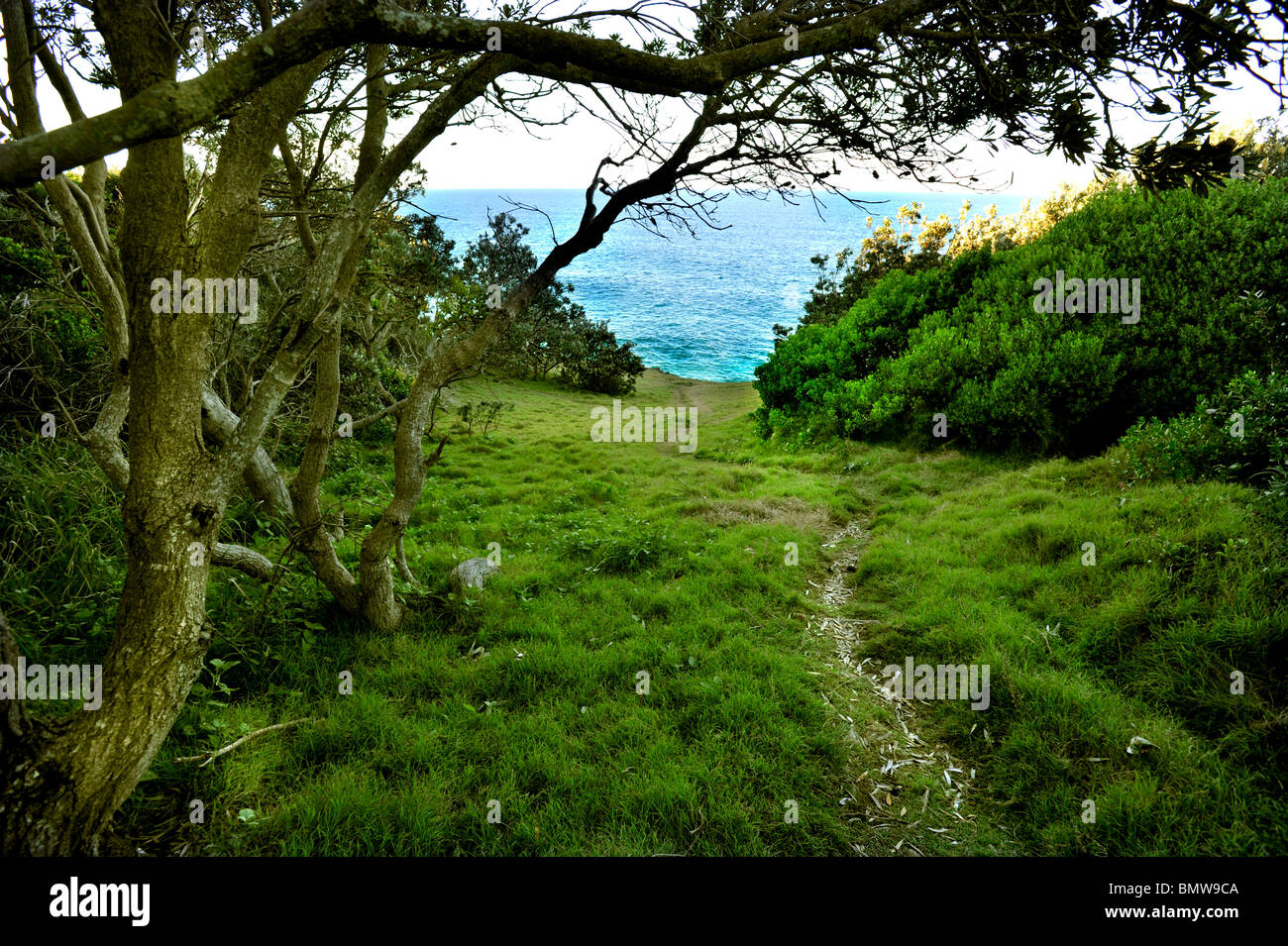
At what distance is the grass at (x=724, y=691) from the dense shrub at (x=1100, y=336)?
3.19 metres

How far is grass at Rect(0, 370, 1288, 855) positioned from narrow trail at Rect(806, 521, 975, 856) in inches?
1.2

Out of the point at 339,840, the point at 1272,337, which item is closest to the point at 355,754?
the point at 339,840

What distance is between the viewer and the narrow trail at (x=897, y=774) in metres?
3.90

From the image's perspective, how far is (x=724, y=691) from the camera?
16.4ft

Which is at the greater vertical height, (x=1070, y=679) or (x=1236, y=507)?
(x=1236, y=507)

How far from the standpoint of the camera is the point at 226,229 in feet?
10.2

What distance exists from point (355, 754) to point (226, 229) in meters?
3.64

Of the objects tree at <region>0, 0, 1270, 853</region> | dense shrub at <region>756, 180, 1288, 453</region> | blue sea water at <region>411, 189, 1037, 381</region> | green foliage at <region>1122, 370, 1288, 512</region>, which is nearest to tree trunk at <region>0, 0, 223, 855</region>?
tree at <region>0, 0, 1270, 853</region>

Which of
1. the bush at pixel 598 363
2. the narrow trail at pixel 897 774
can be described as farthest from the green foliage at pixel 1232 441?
the bush at pixel 598 363

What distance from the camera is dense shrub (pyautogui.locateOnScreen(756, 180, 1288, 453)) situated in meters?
9.66

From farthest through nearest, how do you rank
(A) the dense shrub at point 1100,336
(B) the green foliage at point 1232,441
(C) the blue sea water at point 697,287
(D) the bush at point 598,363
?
(C) the blue sea water at point 697,287
(D) the bush at point 598,363
(A) the dense shrub at point 1100,336
(B) the green foliage at point 1232,441

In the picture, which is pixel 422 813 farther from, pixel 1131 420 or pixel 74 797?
pixel 1131 420

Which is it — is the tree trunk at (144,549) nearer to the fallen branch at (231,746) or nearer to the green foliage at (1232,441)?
the fallen branch at (231,746)
